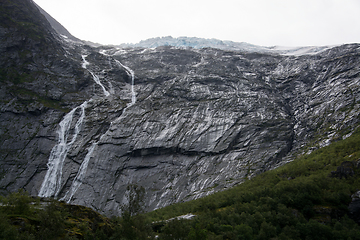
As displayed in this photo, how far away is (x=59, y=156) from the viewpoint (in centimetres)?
5597

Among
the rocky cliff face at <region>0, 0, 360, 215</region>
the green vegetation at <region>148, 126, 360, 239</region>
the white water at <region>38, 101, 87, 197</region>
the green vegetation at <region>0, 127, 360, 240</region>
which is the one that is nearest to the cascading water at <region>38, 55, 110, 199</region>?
the white water at <region>38, 101, 87, 197</region>

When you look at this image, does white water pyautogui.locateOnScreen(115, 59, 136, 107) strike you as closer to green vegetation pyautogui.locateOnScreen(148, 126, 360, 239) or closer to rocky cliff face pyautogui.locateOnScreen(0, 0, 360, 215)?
rocky cliff face pyautogui.locateOnScreen(0, 0, 360, 215)

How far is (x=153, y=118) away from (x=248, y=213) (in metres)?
40.1

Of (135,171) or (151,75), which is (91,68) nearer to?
(151,75)

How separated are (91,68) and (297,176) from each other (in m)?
78.9

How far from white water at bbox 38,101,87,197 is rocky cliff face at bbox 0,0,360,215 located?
0.25m

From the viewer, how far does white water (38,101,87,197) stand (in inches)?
1943

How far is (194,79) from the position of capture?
8425 centimetres

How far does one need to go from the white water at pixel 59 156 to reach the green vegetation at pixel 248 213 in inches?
911

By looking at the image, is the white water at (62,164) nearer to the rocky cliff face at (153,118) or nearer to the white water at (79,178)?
the white water at (79,178)

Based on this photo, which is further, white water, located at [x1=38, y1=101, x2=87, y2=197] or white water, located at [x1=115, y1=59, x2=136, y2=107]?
white water, located at [x1=115, y1=59, x2=136, y2=107]

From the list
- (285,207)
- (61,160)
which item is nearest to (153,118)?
(61,160)

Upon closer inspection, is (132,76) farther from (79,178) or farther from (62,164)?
(79,178)

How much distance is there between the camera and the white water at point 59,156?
49.3 m
